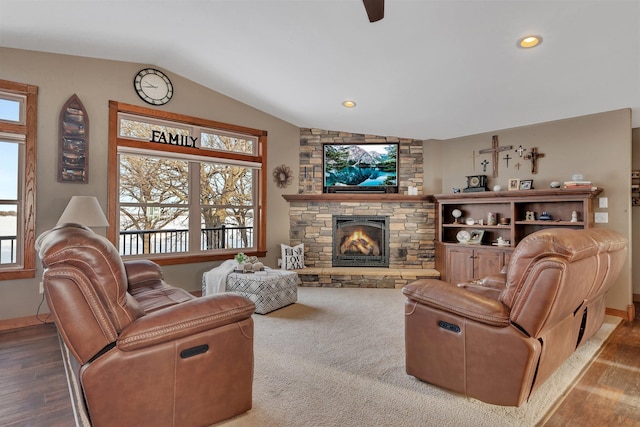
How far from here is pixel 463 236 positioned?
503 centimetres

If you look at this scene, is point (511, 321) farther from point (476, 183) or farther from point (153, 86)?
point (153, 86)

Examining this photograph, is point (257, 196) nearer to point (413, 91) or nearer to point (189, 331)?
point (413, 91)

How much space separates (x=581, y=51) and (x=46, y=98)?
17.3 ft

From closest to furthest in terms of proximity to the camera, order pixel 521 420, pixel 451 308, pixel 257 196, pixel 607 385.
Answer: pixel 521 420
pixel 451 308
pixel 607 385
pixel 257 196

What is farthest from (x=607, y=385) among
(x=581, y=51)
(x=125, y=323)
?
(x=125, y=323)

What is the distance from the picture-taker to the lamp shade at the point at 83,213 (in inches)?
125

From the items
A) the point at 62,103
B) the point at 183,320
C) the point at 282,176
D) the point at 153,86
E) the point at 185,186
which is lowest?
the point at 183,320

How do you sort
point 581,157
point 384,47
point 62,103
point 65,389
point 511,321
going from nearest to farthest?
1. point 511,321
2. point 65,389
3. point 384,47
4. point 62,103
5. point 581,157

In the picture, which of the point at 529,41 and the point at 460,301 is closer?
the point at 460,301

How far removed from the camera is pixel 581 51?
277 cm

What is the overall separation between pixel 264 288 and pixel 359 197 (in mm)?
2436

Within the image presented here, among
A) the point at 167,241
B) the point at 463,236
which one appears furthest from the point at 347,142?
the point at 167,241

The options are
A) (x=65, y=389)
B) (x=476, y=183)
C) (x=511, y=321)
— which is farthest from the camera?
(x=476, y=183)

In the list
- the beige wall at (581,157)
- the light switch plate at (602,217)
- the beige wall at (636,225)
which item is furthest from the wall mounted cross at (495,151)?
the beige wall at (636,225)
